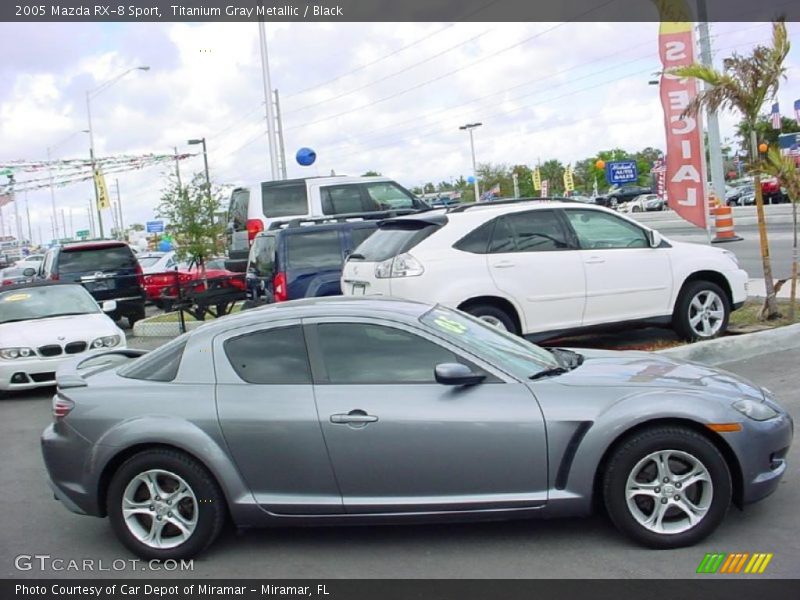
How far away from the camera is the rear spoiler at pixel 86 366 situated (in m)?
5.47

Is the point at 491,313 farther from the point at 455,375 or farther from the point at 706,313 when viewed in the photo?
the point at 455,375

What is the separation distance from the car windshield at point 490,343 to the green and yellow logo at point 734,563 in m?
1.37

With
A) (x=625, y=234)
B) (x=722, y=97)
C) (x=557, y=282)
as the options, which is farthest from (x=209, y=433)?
(x=722, y=97)

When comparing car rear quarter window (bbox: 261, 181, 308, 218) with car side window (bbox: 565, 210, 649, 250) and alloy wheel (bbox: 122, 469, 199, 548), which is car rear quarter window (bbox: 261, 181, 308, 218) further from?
alloy wheel (bbox: 122, 469, 199, 548)

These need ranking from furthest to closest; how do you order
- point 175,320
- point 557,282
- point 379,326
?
point 175,320 < point 557,282 < point 379,326

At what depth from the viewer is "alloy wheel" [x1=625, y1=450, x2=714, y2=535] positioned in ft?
15.8

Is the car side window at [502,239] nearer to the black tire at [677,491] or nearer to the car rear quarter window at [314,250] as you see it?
the car rear quarter window at [314,250]

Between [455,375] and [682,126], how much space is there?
32.7ft

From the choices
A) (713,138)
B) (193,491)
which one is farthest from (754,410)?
(713,138)


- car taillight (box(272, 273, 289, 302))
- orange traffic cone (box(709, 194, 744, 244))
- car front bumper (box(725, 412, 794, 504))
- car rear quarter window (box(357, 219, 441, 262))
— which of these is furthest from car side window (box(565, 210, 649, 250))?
orange traffic cone (box(709, 194, 744, 244))

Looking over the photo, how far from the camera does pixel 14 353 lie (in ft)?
36.5
